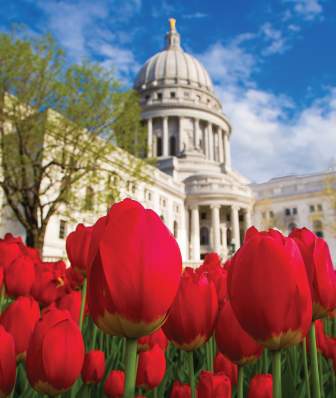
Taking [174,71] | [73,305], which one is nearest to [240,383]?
[73,305]

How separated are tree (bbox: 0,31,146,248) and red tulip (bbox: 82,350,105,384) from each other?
12.6 m

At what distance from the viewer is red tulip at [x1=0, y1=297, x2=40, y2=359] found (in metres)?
1.26

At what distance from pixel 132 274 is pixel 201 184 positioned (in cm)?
4650

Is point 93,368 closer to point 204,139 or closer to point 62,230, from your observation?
point 62,230

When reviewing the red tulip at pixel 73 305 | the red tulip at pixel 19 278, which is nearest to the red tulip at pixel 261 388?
the red tulip at pixel 73 305

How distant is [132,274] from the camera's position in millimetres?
729

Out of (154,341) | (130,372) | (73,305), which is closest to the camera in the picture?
(130,372)

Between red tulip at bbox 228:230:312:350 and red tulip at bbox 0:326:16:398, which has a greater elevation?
red tulip at bbox 228:230:312:350

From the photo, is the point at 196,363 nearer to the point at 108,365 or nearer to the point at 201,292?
the point at 108,365

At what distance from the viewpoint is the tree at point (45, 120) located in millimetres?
13586

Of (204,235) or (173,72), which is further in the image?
(173,72)

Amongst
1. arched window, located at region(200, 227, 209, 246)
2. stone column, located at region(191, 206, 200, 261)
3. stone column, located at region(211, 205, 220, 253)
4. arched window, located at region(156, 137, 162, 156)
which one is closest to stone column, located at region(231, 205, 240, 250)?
stone column, located at region(211, 205, 220, 253)

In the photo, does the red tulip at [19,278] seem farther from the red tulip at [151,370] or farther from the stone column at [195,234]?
the stone column at [195,234]

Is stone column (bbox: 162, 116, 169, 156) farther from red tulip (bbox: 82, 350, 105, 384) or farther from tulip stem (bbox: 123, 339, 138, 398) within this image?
tulip stem (bbox: 123, 339, 138, 398)
